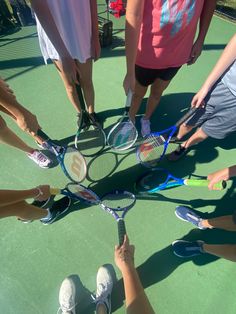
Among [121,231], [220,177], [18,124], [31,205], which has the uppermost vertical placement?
[18,124]

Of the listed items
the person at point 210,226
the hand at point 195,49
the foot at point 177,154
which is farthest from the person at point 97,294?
the hand at point 195,49

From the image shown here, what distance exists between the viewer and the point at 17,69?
3.90 metres

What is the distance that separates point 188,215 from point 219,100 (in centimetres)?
113

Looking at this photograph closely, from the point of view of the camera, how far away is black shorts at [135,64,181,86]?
2.48 metres

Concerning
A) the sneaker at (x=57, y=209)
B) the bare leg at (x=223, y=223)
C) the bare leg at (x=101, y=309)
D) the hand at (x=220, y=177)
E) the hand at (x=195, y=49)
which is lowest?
the bare leg at (x=101, y=309)

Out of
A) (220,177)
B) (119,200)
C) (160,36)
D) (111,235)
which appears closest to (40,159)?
(119,200)

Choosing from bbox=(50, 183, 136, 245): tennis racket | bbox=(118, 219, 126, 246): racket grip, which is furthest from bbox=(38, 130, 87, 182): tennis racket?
bbox=(118, 219, 126, 246): racket grip

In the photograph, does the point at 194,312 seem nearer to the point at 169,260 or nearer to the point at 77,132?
the point at 169,260

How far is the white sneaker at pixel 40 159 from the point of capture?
2855 mm

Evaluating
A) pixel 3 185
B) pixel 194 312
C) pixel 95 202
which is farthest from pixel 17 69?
pixel 194 312

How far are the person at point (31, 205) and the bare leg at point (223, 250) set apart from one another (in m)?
1.38

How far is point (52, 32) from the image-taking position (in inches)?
78.9

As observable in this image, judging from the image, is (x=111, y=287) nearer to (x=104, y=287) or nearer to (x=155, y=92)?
(x=104, y=287)

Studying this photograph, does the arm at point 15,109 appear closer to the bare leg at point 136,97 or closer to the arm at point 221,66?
the bare leg at point 136,97
